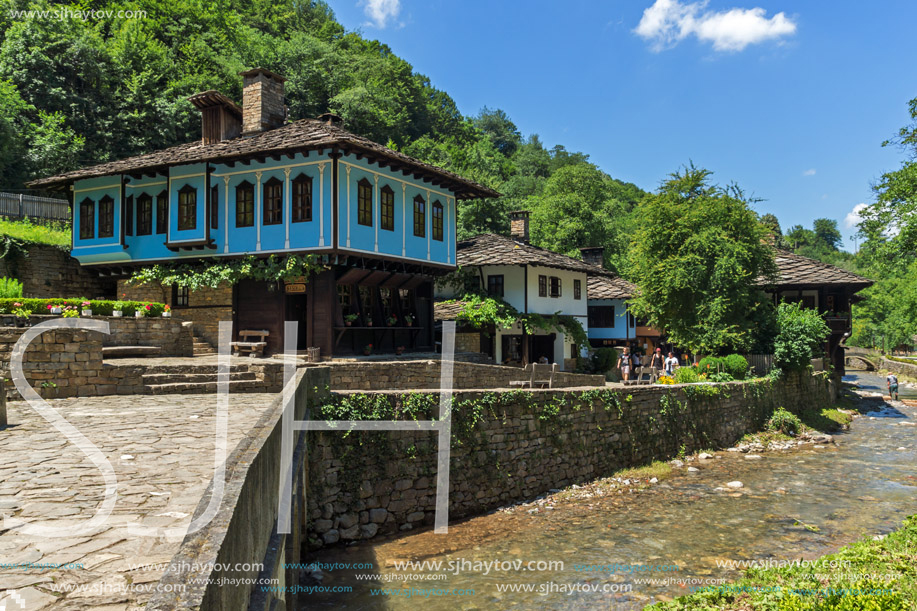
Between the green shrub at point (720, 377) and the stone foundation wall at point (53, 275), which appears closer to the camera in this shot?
the green shrub at point (720, 377)

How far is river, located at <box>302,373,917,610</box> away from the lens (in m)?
8.63

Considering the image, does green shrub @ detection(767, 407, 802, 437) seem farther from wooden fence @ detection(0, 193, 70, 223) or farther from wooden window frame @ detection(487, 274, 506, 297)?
wooden fence @ detection(0, 193, 70, 223)

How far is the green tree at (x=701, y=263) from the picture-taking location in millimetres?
23641

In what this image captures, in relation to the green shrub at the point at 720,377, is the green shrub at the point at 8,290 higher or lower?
higher

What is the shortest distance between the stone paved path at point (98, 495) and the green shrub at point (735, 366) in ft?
60.5

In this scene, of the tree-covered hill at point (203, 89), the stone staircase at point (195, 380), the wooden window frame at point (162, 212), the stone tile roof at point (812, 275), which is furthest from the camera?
the tree-covered hill at point (203, 89)

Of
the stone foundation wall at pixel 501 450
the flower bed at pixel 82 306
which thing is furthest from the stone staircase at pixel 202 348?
the stone foundation wall at pixel 501 450

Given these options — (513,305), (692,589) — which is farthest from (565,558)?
(513,305)

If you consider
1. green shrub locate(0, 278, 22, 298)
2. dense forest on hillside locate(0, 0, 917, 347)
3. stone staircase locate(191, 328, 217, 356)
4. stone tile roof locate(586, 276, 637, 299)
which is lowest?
stone staircase locate(191, 328, 217, 356)

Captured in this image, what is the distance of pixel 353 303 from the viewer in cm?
1905

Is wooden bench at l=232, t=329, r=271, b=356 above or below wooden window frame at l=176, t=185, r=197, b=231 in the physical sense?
below

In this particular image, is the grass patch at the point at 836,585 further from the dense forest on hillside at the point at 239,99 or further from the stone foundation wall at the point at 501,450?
the dense forest on hillside at the point at 239,99

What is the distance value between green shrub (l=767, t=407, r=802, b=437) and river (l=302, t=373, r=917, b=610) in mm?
4771

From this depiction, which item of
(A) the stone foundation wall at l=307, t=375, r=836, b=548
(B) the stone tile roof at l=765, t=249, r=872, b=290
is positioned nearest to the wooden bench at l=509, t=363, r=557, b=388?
(A) the stone foundation wall at l=307, t=375, r=836, b=548
